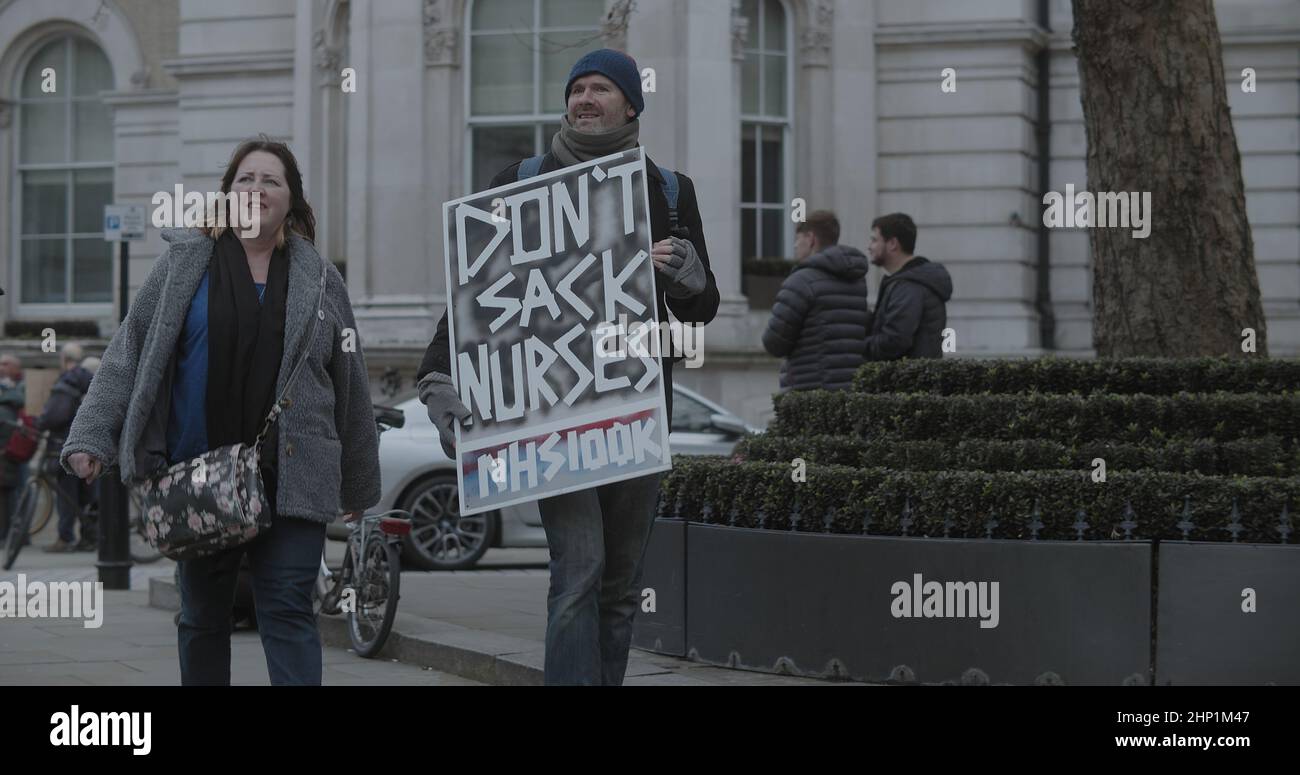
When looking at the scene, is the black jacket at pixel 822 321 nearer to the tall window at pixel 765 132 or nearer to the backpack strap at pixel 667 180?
the backpack strap at pixel 667 180

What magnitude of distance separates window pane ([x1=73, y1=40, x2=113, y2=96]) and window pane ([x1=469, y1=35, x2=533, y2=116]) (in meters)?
7.09

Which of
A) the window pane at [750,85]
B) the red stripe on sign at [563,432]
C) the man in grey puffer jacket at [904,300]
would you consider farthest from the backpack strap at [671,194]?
the window pane at [750,85]

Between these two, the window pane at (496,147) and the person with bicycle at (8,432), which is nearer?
the person with bicycle at (8,432)

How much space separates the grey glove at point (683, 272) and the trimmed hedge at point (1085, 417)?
2.54 meters

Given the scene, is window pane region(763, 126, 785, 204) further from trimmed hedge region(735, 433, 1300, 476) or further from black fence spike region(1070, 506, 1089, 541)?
black fence spike region(1070, 506, 1089, 541)

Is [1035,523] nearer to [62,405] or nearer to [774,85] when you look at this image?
[62,405]

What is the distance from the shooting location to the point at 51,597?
1152 centimetres

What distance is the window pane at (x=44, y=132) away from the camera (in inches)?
979

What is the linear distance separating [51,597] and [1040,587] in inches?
281

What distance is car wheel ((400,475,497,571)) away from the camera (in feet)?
42.4

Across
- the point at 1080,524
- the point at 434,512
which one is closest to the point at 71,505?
the point at 434,512

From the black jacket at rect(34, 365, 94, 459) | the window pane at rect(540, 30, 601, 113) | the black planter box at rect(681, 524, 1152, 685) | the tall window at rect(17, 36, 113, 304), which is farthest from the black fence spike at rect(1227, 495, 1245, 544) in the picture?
the tall window at rect(17, 36, 113, 304)
